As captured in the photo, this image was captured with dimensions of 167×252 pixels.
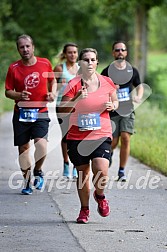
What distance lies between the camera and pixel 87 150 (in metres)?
8.70

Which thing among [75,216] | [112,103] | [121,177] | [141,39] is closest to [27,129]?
[121,177]

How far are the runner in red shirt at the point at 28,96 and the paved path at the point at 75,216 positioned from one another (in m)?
0.65

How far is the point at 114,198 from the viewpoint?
1045 centimetres

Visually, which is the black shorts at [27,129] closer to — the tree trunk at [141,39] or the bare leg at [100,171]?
the bare leg at [100,171]

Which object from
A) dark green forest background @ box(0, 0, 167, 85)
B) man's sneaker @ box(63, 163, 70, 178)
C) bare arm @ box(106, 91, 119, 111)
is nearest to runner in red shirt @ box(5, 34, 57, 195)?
man's sneaker @ box(63, 163, 70, 178)

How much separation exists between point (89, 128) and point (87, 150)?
0.25 m

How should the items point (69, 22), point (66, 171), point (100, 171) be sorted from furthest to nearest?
point (69, 22) < point (66, 171) < point (100, 171)

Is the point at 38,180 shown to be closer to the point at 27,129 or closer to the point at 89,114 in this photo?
the point at 27,129

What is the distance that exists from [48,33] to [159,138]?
31789 mm

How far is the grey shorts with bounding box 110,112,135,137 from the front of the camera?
12.0 metres

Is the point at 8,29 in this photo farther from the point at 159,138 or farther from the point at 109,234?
the point at 109,234

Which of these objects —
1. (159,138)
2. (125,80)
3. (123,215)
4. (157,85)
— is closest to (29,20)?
(157,85)

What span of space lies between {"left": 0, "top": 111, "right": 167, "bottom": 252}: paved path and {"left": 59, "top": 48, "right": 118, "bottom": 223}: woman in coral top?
394 mm

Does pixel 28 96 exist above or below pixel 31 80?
below
